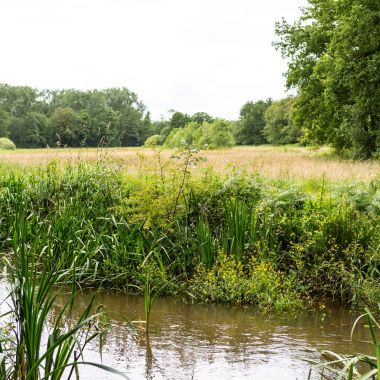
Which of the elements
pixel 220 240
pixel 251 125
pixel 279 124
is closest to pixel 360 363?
pixel 220 240

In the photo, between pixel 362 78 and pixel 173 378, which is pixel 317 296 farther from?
pixel 362 78

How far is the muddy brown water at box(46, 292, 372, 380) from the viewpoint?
493 centimetres

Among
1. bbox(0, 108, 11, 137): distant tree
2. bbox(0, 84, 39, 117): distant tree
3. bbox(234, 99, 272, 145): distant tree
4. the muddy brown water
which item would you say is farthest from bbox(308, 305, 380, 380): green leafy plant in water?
bbox(234, 99, 272, 145): distant tree

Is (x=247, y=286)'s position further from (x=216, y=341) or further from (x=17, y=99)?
(x=17, y=99)

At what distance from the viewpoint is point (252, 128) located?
86.2 metres

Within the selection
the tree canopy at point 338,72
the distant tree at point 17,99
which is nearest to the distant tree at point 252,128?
the distant tree at point 17,99

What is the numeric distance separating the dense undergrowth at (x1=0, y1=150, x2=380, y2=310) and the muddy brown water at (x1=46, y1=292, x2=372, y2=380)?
0.32 m

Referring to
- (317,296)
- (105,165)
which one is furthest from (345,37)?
(317,296)

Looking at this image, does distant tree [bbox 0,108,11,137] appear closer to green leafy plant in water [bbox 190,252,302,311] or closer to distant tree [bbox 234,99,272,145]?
green leafy plant in water [bbox 190,252,302,311]

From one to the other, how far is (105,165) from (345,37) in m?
15.8

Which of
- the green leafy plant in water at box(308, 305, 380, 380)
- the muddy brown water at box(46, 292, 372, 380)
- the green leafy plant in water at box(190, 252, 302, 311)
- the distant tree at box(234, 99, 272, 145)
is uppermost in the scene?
the distant tree at box(234, 99, 272, 145)

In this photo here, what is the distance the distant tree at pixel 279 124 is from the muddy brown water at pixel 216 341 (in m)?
66.0

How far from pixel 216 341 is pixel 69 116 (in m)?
15.9

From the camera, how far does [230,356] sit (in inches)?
209
